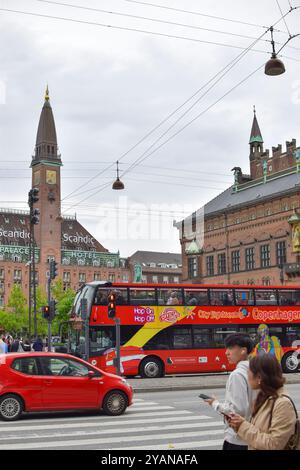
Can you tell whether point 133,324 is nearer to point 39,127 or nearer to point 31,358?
point 31,358

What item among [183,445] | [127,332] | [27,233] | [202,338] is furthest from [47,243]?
[183,445]

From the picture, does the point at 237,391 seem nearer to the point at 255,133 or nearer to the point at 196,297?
the point at 196,297

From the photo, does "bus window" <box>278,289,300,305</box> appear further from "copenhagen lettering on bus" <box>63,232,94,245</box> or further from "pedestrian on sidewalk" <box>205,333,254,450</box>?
"copenhagen lettering on bus" <box>63,232,94,245</box>

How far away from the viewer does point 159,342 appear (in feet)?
84.6

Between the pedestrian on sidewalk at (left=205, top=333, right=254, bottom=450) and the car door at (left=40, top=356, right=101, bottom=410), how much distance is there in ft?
25.7

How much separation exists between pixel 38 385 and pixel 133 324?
1236cm

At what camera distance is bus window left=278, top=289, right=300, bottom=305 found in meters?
27.8

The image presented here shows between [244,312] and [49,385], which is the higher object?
[244,312]

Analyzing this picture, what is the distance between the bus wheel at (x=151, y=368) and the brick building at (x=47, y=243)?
94542 millimetres

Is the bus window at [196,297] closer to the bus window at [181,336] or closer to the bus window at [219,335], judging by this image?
the bus window at [181,336]

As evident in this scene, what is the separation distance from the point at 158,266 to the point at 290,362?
132 metres

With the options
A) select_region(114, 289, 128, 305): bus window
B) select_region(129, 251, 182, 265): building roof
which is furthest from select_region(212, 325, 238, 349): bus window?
select_region(129, 251, 182, 265): building roof

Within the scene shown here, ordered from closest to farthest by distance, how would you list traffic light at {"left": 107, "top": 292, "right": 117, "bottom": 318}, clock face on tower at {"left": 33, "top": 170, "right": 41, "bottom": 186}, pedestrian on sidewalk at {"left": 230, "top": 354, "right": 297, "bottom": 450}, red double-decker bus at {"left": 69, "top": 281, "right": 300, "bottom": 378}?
pedestrian on sidewalk at {"left": 230, "top": 354, "right": 297, "bottom": 450} → traffic light at {"left": 107, "top": 292, "right": 117, "bottom": 318} → red double-decker bus at {"left": 69, "top": 281, "right": 300, "bottom": 378} → clock face on tower at {"left": 33, "top": 170, "right": 41, "bottom": 186}

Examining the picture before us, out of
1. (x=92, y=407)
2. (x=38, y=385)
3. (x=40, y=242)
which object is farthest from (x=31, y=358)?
(x=40, y=242)
